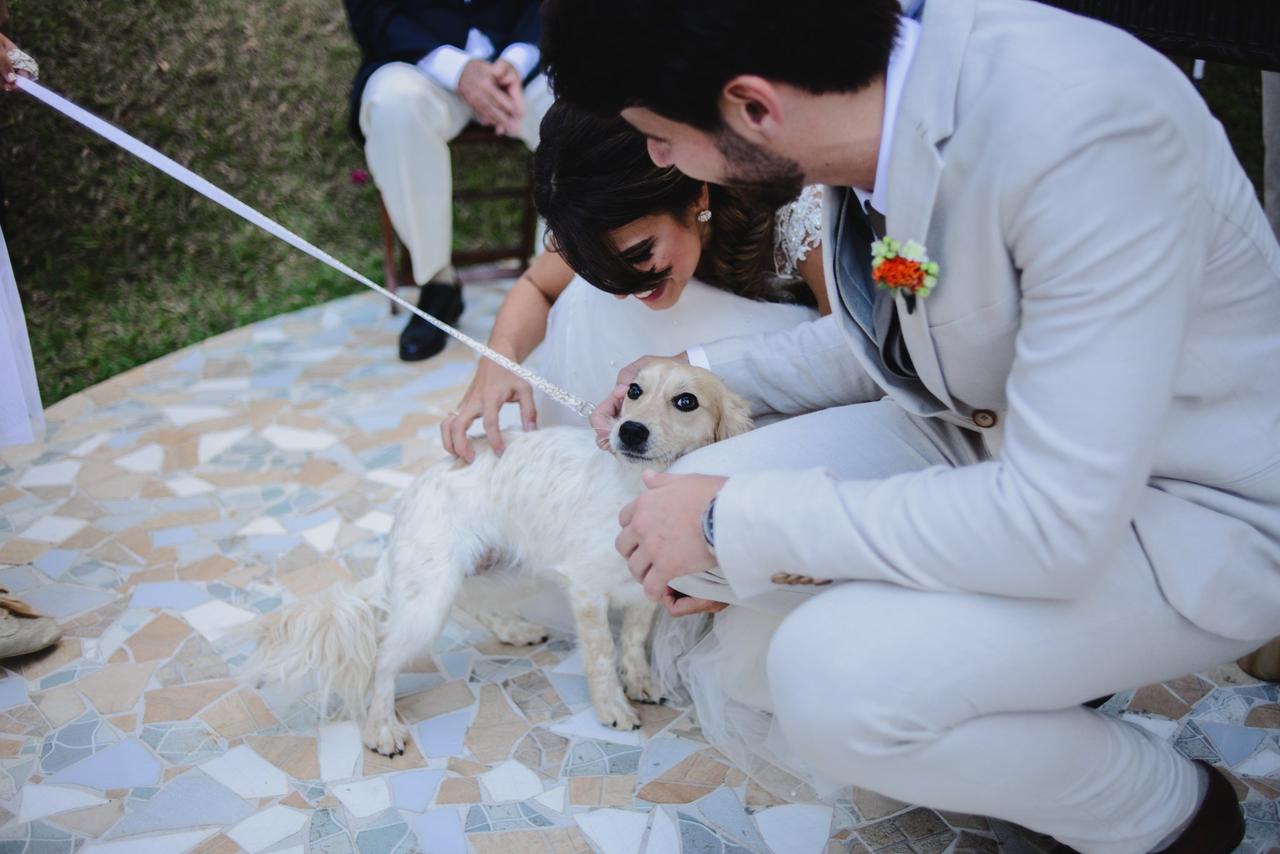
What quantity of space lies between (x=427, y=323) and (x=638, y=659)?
2197 mm

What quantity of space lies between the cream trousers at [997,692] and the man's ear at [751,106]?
504 mm

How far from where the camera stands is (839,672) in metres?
1.39

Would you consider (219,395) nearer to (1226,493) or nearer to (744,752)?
(744,752)

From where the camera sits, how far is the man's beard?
4.35ft

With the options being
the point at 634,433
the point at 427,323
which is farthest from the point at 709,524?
the point at 427,323

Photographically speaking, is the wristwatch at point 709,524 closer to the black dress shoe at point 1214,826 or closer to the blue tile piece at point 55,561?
the black dress shoe at point 1214,826

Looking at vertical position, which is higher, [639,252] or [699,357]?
[639,252]

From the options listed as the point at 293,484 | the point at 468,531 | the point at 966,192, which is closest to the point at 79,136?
the point at 293,484

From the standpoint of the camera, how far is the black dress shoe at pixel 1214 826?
1539mm

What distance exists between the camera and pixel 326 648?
2.18 metres

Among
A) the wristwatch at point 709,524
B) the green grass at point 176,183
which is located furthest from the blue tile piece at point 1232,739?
the green grass at point 176,183

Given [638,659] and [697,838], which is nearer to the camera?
[697,838]

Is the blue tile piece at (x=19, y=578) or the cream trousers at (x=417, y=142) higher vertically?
the cream trousers at (x=417, y=142)

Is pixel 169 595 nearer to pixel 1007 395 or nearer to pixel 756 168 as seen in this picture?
pixel 756 168
